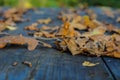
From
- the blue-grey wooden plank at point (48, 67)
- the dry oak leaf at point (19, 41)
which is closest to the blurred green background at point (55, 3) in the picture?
the dry oak leaf at point (19, 41)

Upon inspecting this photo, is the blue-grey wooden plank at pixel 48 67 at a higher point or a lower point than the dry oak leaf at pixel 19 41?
higher

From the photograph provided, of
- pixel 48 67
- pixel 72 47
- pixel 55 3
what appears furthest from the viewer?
pixel 55 3

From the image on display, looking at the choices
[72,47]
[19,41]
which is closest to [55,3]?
[19,41]

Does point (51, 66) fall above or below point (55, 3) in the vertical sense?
above

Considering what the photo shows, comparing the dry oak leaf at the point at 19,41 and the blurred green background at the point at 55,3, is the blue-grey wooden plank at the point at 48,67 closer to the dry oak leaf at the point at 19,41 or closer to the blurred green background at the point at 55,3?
the dry oak leaf at the point at 19,41

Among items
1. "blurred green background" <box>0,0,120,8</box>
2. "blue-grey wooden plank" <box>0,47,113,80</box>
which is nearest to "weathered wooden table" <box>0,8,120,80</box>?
"blue-grey wooden plank" <box>0,47,113,80</box>

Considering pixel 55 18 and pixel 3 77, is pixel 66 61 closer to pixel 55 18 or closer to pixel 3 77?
pixel 3 77

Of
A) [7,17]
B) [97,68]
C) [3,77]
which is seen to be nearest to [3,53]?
[3,77]

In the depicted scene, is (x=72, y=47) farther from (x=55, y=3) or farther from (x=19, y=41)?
(x=55, y=3)
